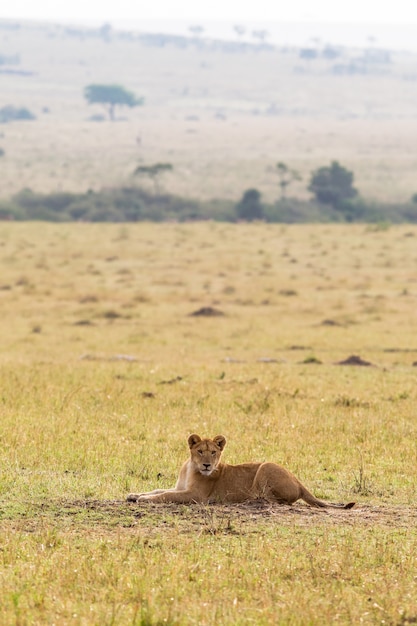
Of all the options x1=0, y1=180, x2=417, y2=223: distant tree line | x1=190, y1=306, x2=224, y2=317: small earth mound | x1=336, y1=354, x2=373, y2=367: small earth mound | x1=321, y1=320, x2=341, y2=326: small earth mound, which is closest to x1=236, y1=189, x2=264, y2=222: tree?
x1=0, y1=180, x2=417, y2=223: distant tree line

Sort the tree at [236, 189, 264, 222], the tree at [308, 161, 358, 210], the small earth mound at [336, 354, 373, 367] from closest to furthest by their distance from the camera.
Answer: the small earth mound at [336, 354, 373, 367]
the tree at [236, 189, 264, 222]
the tree at [308, 161, 358, 210]

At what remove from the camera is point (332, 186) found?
7800cm

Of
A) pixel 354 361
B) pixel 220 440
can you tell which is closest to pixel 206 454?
pixel 220 440

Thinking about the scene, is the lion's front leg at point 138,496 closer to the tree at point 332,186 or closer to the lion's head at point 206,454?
the lion's head at point 206,454

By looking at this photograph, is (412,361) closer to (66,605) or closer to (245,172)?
(66,605)

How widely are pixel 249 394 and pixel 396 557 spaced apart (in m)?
8.69

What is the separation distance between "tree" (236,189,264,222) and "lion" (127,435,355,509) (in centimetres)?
6008

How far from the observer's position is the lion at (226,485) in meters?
9.09

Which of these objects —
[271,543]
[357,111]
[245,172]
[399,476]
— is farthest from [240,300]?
[357,111]

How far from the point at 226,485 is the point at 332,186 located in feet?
230

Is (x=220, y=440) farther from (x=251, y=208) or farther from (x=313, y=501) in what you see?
(x=251, y=208)

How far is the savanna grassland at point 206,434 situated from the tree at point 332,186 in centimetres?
4219

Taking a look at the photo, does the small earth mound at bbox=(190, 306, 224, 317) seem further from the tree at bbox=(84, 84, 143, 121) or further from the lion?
the tree at bbox=(84, 84, 143, 121)

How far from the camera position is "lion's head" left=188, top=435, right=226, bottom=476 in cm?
895
